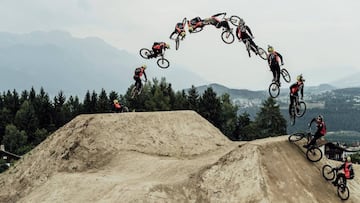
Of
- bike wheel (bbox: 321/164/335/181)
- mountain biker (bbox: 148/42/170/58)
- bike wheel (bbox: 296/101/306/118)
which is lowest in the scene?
bike wheel (bbox: 321/164/335/181)

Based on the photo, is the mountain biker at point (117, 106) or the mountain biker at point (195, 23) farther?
the mountain biker at point (117, 106)

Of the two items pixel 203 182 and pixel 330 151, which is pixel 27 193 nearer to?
pixel 203 182

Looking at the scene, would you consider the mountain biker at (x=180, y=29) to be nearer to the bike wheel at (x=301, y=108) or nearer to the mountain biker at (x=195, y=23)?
the mountain biker at (x=195, y=23)

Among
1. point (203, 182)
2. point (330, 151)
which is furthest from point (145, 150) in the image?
point (330, 151)

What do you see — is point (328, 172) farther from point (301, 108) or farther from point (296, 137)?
point (301, 108)

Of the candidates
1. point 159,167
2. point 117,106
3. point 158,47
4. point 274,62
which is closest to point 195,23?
point 158,47

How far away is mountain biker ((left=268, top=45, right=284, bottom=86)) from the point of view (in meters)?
30.1

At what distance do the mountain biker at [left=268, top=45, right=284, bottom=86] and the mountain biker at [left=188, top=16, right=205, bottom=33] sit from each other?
515cm

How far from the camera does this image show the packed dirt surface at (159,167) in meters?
28.3

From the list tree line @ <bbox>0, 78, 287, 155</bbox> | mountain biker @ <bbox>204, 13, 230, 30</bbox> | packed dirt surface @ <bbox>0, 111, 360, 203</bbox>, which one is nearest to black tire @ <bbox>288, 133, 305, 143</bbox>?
packed dirt surface @ <bbox>0, 111, 360, 203</bbox>

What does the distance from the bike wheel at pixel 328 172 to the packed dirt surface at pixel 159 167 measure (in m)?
0.29

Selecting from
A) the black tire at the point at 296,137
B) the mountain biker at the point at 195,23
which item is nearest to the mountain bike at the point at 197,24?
the mountain biker at the point at 195,23

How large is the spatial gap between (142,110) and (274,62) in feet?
244

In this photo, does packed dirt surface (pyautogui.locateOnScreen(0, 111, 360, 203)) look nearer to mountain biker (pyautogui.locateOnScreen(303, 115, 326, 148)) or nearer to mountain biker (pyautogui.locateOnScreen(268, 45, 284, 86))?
mountain biker (pyautogui.locateOnScreen(303, 115, 326, 148))
